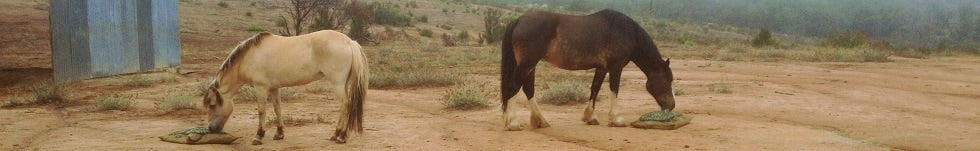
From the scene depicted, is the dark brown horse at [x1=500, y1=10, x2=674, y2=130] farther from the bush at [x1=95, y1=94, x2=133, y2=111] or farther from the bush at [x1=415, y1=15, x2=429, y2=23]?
the bush at [x1=415, y1=15, x2=429, y2=23]

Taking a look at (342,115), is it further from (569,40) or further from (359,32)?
(359,32)

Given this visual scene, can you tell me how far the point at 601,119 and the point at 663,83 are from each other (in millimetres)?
1013

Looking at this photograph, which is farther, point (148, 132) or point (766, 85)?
point (766, 85)

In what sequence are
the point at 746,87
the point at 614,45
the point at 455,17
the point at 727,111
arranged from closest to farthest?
the point at 614,45 < the point at 727,111 < the point at 746,87 < the point at 455,17

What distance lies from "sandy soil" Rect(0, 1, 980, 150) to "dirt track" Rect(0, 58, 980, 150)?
1cm

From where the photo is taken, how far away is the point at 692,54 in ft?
78.4

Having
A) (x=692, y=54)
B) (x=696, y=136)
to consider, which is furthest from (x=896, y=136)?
(x=692, y=54)

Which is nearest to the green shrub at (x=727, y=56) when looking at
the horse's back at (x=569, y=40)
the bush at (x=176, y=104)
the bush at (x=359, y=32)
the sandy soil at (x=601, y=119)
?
the sandy soil at (x=601, y=119)

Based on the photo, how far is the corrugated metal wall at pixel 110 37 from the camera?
1405cm

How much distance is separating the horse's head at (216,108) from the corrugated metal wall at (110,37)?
23.6 feet

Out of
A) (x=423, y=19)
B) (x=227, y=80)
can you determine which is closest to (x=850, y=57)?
(x=227, y=80)

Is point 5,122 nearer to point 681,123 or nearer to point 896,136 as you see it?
point 681,123

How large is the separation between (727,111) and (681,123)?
181 cm

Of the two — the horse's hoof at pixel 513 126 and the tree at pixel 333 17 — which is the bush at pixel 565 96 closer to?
the horse's hoof at pixel 513 126
